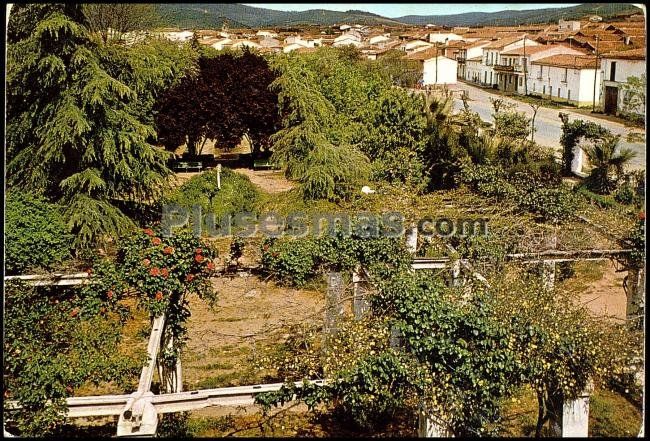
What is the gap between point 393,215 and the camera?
849 cm

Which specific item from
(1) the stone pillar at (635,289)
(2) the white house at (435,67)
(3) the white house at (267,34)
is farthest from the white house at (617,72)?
(3) the white house at (267,34)

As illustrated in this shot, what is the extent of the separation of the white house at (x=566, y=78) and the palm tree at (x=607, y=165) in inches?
780

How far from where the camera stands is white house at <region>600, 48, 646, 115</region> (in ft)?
93.1

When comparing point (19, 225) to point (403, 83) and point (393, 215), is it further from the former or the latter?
point (403, 83)

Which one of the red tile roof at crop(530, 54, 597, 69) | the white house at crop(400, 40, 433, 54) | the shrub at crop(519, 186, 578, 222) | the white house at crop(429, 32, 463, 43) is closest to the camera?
the shrub at crop(519, 186, 578, 222)

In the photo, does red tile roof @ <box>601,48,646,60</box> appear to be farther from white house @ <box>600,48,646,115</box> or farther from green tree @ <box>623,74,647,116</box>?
green tree @ <box>623,74,647,116</box>

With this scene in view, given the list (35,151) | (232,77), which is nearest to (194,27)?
(232,77)

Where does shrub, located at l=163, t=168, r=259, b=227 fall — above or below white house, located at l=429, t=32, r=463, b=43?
below

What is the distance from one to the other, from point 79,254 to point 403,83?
3357 cm

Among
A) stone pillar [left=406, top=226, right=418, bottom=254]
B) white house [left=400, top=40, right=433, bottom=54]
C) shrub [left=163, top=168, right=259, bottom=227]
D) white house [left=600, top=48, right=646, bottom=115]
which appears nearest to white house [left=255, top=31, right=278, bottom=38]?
white house [left=400, top=40, right=433, bottom=54]

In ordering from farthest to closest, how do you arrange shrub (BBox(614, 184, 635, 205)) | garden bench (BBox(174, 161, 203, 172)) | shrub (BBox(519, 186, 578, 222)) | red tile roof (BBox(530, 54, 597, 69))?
red tile roof (BBox(530, 54, 597, 69)) → garden bench (BBox(174, 161, 203, 172)) → shrub (BBox(614, 184, 635, 205)) → shrub (BBox(519, 186, 578, 222))

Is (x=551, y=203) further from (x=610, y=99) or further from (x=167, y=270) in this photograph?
(x=610, y=99)

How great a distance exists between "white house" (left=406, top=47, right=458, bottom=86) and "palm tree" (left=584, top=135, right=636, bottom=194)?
34.0 metres

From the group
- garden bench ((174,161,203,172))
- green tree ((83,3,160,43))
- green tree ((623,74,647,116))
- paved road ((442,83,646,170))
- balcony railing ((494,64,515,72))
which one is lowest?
garden bench ((174,161,203,172))
